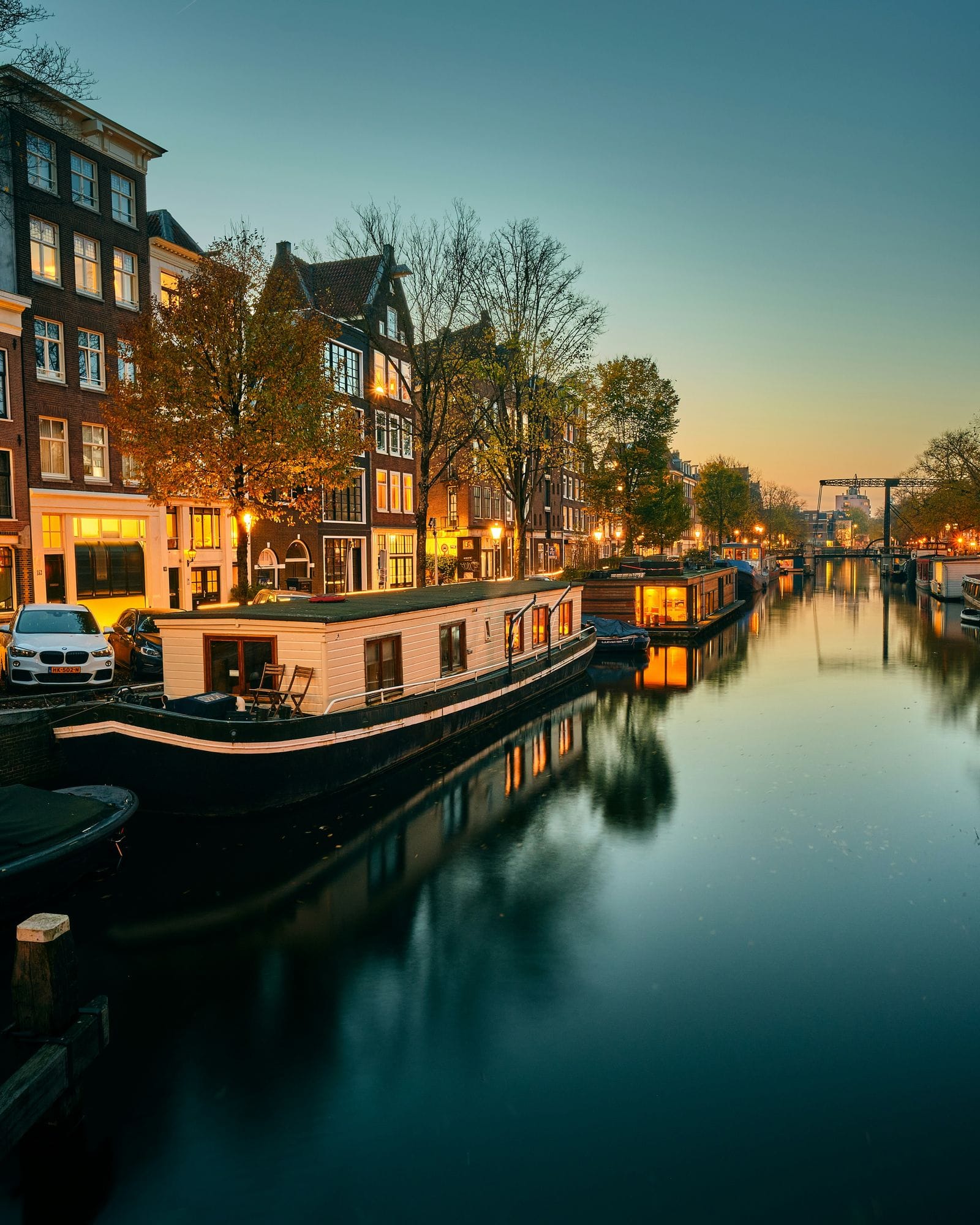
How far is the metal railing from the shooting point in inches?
677

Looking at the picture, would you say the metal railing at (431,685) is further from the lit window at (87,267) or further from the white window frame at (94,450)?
the lit window at (87,267)

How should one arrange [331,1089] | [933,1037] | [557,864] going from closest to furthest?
[331,1089]
[933,1037]
[557,864]

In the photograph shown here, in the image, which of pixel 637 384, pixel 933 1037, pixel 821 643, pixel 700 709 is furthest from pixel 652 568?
pixel 933 1037

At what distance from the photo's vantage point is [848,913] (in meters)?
12.1

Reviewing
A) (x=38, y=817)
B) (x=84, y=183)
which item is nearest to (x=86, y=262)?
(x=84, y=183)

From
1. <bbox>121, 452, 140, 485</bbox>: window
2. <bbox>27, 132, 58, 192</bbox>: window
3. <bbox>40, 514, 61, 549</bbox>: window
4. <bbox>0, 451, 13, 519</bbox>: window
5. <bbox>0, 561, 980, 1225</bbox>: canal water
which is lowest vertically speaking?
<bbox>0, 561, 980, 1225</bbox>: canal water

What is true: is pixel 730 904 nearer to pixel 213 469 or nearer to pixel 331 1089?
pixel 331 1089

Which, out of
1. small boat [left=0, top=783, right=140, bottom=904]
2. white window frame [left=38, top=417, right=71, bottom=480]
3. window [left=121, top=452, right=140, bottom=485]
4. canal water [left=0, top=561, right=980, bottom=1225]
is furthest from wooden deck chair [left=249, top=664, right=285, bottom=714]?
window [left=121, top=452, right=140, bottom=485]

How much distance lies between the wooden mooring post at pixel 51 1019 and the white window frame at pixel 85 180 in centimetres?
3194

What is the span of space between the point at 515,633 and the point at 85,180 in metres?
24.3

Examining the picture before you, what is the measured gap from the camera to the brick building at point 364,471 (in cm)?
4388

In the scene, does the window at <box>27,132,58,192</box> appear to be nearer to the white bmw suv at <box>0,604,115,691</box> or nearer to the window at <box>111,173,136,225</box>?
the window at <box>111,173,136,225</box>

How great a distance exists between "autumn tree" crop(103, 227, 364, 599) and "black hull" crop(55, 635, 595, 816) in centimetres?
1114

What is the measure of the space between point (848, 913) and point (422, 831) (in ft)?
24.6
